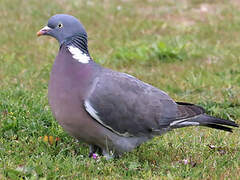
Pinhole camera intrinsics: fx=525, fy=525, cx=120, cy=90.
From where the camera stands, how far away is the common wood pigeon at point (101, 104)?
4.31 m

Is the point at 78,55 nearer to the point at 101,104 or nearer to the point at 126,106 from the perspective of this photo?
the point at 101,104

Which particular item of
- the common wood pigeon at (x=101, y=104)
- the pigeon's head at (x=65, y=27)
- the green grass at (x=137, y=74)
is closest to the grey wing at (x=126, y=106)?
the common wood pigeon at (x=101, y=104)

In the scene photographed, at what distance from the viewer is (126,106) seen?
447 cm

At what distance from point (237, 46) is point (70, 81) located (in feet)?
15.8

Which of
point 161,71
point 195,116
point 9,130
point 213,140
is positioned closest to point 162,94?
point 195,116

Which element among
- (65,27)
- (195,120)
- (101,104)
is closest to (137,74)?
(195,120)

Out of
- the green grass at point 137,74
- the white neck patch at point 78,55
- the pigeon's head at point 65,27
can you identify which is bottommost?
the green grass at point 137,74

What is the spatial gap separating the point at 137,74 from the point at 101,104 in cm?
301

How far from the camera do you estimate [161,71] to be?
7469 millimetres

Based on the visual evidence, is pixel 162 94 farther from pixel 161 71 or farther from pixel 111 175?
pixel 161 71

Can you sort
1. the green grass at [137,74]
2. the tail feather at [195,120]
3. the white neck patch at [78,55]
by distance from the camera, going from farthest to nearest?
the tail feather at [195,120] < the white neck patch at [78,55] < the green grass at [137,74]

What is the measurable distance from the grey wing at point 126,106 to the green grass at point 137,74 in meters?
0.30

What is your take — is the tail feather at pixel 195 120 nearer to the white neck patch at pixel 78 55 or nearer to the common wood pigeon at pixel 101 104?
the common wood pigeon at pixel 101 104

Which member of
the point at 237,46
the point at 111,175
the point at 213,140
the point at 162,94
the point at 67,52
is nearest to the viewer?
the point at 111,175
